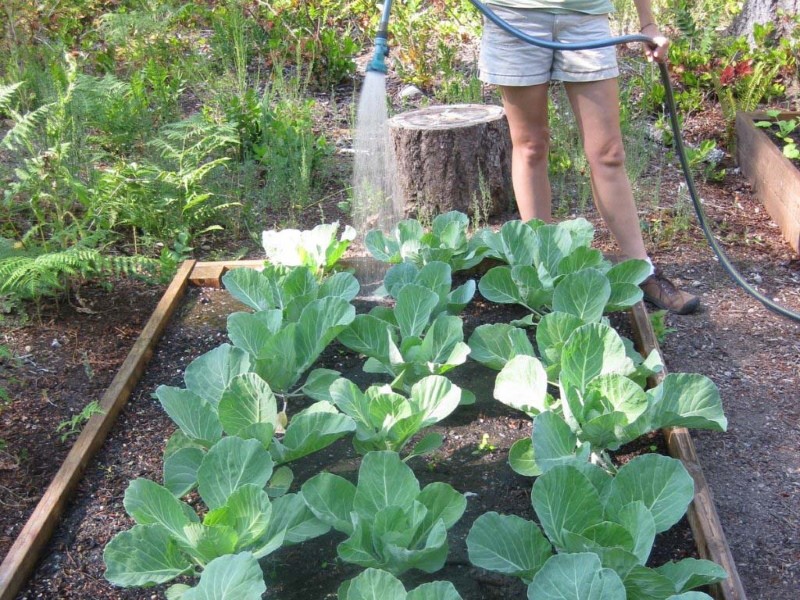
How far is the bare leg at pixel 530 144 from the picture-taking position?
111 inches

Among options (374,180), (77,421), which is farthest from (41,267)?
(374,180)

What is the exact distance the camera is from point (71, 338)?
9.63ft

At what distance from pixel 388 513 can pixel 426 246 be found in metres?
1.40

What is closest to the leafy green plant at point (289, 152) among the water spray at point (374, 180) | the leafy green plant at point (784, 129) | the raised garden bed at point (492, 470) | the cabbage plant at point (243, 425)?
the water spray at point (374, 180)

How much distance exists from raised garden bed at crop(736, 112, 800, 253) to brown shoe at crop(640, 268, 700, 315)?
832 mm

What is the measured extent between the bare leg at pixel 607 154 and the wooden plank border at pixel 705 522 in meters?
0.75

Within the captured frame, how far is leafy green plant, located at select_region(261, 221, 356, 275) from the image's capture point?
9.24 feet

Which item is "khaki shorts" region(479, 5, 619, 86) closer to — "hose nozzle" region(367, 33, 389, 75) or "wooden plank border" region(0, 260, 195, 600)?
"hose nozzle" region(367, 33, 389, 75)

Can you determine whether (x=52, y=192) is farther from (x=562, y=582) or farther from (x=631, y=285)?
(x=562, y=582)

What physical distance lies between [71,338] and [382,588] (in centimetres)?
193

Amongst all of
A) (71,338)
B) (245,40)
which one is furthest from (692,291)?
(245,40)

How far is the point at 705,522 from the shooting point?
5.96 feet

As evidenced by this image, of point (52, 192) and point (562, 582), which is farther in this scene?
point (52, 192)

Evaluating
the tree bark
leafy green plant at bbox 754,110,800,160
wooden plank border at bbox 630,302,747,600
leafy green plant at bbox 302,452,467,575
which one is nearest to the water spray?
wooden plank border at bbox 630,302,747,600
